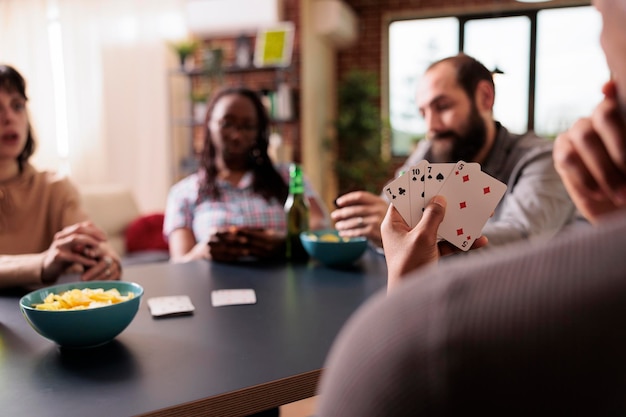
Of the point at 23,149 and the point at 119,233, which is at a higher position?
the point at 23,149

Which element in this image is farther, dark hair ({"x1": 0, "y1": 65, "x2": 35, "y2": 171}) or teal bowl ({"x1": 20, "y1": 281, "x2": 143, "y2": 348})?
dark hair ({"x1": 0, "y1": 65, "x2": 35, "y2": 171})

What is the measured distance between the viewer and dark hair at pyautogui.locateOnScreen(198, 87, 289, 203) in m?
2.07

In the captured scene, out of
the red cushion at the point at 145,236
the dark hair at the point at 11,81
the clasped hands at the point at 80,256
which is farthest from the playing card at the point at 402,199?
the red cushion at the point at 145,236

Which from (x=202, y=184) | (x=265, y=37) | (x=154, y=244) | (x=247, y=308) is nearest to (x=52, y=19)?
(x=265, y=37)

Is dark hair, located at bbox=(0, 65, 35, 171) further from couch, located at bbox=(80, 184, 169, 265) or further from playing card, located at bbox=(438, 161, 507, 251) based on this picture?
couch, located at bbox=(80, 184, 169, 265)

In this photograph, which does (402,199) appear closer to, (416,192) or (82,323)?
(416,192)

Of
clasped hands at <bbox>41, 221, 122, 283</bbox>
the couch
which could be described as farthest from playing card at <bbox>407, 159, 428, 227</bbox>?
the couch

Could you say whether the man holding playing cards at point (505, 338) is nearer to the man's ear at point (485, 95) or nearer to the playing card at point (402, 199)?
the playing card at point (402, 199)

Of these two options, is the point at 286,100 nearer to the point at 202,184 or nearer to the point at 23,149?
the point at 202,184

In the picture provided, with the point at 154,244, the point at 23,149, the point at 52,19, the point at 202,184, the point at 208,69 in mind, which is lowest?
the point at 154,244

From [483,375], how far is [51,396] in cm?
→ 60

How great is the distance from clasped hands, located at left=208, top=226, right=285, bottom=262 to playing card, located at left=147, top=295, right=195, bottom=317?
36cm

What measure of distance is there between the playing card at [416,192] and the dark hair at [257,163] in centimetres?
145

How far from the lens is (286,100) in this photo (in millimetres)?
4594
